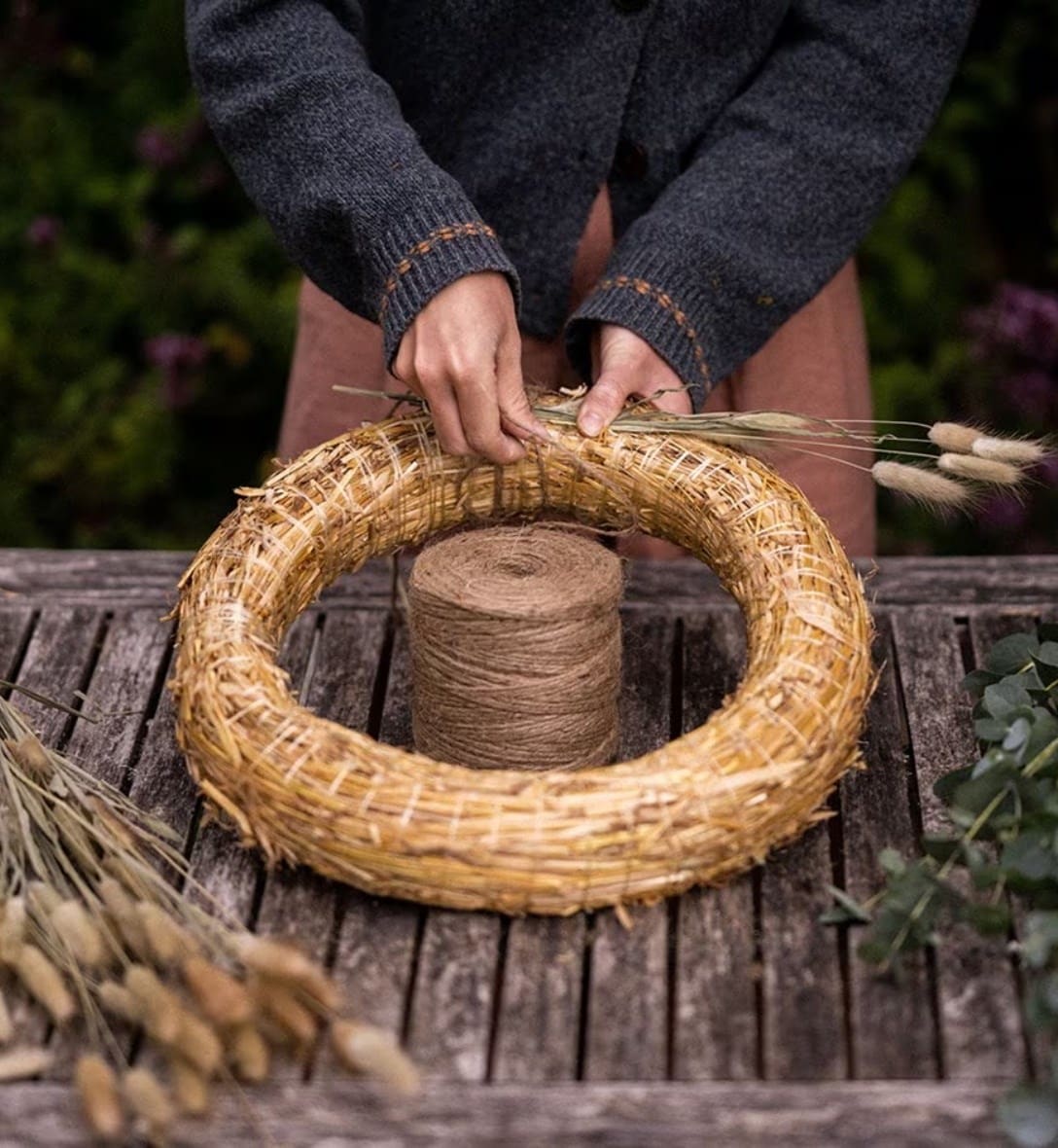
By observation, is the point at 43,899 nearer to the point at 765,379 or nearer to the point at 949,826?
the point at 949,826

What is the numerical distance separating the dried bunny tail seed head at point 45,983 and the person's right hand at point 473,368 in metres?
0.60

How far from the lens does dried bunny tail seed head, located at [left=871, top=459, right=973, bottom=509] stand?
153 centimetres

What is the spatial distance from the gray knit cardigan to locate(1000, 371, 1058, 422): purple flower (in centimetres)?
109

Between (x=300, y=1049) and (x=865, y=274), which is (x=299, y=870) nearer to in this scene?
(x=300, y=1049)

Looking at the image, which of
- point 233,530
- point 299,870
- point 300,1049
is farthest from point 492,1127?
point 233,530

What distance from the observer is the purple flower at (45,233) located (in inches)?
125

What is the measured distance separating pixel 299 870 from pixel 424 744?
0.19m

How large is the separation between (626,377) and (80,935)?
753 mm

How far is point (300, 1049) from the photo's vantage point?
3.90ft

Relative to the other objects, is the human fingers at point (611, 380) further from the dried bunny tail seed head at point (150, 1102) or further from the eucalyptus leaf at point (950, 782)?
the dried bunny tail seed head at point (150, 1102)

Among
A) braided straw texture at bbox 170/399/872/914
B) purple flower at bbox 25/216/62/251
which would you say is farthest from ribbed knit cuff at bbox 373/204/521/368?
purple flower at bbox 25/216/62/251

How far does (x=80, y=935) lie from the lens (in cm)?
124

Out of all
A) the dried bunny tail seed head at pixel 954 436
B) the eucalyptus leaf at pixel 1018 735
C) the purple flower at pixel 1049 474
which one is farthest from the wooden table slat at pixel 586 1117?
the purple flower at pixel 1049 474

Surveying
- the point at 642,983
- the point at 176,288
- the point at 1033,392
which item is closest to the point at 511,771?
the point at 642,983
